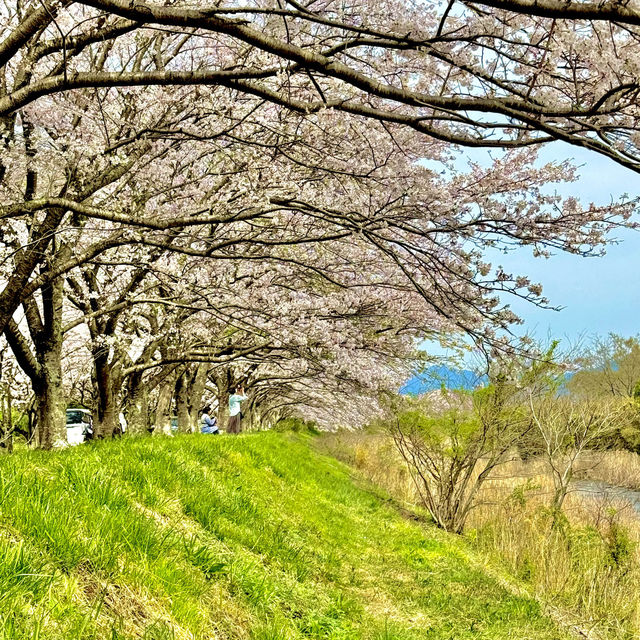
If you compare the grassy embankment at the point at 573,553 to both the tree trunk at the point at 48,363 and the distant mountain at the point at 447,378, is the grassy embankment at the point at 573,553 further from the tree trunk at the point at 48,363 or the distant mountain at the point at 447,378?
the tree trunk at the point at 48,363

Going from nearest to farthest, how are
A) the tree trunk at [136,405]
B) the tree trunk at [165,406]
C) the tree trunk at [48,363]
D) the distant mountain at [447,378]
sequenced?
the tree trunk at [48,363]
the tree trunk at [136,405]
the distant mountain at [447,378]
the tree trunk at [165,406]

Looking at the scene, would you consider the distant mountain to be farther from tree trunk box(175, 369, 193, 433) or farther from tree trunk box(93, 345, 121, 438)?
tree trunk box(175, 369, 193, 433)

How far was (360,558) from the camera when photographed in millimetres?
7590

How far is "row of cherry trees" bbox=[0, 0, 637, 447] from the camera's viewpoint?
3.25 meters

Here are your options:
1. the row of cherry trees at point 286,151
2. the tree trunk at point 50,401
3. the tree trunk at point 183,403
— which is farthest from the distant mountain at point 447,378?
the tree trunk at point 50,401

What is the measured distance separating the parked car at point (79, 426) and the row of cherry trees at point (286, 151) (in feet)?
35.9

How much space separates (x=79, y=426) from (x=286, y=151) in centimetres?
1918

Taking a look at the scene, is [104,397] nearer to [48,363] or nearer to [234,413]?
[48,363]

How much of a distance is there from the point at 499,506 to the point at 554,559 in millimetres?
3851

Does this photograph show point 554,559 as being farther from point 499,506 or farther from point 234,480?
point 234,480

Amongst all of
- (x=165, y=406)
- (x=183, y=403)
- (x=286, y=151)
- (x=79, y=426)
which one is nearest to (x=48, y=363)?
(x=286, y=151)

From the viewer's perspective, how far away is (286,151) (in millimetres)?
5961

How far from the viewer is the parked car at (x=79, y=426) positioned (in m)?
20.7

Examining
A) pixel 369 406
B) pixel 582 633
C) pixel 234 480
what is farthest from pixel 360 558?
pixel 369 406
